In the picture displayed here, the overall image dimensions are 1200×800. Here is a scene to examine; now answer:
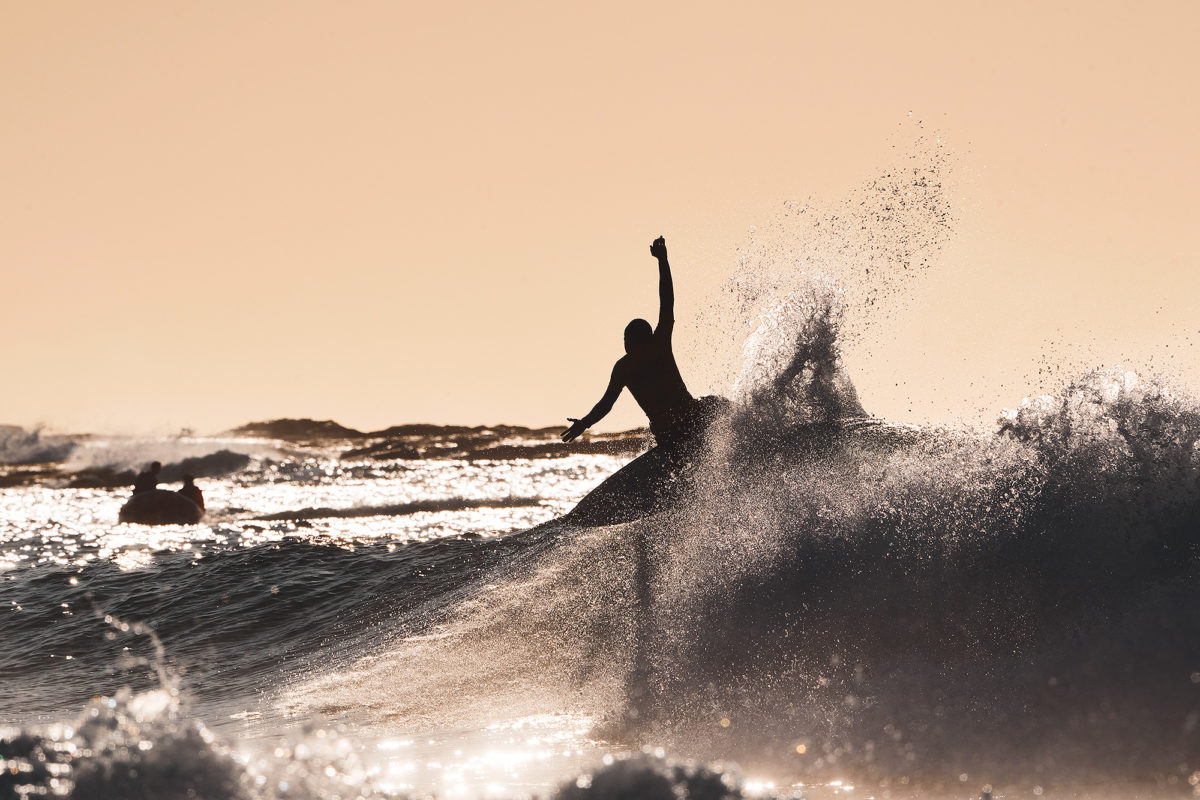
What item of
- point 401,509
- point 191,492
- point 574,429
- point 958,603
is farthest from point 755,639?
point 191,492

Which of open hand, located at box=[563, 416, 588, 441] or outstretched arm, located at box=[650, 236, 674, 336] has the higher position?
outstretched arm, located at box=[650, 236, 674, 336]

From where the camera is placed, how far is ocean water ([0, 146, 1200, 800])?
5.50 meters

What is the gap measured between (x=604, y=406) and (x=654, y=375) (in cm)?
58

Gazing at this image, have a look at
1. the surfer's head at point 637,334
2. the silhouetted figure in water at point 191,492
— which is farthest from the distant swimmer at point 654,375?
the silhouetted figure in water at point 191,492

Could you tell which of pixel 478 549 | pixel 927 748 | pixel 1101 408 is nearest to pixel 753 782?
pixel 927 748

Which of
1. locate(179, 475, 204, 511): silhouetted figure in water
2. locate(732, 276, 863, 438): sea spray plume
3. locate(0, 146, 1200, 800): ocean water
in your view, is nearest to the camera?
locate(0, 146, 1200, 800): ocean water

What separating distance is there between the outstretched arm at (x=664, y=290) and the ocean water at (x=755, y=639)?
1.34m

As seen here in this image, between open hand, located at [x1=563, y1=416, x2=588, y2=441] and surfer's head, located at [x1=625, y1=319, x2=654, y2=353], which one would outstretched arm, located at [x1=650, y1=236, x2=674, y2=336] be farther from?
open hand, located at [x1=563, y1=416, x2=588, y2=441]

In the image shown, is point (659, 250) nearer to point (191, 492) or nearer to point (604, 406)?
point (604, 406)

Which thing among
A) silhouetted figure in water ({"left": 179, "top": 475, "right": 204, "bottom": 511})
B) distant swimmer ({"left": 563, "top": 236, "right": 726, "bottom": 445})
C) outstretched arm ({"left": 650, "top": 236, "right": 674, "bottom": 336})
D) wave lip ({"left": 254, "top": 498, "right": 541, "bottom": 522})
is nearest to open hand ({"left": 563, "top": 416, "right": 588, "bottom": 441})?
distant swimmer ({"left": 563, "top": 236, "right": 726, "bottom": 445})

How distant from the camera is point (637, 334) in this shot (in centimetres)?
978

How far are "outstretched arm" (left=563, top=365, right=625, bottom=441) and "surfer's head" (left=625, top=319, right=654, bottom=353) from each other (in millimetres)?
270

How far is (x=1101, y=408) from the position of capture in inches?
329

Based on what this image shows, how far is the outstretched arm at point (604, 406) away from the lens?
386 inches
